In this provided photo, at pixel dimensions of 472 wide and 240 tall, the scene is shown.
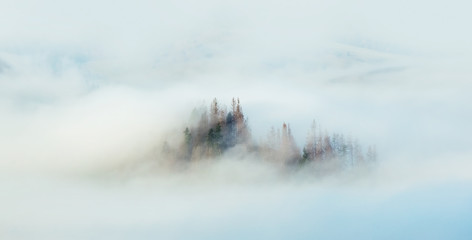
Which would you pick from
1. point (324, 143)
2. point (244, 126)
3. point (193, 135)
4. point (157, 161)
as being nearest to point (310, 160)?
point (324, 143)

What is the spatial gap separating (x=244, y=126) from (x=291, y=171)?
9126 millimetres

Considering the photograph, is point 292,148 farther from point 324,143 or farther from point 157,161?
point 157,161

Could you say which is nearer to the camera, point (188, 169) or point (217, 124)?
point (217, 124)

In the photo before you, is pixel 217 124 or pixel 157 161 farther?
pixel 157 161

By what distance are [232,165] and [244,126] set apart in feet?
18.5

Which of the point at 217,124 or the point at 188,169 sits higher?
the point at 217,124

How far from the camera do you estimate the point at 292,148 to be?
5494cm

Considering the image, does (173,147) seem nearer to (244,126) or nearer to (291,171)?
(244,126)

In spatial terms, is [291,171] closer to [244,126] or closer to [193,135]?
[244,126]

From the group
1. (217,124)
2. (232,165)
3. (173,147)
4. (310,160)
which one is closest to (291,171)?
Result: (310,160)

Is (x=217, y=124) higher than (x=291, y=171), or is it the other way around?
(x=217, y=124)

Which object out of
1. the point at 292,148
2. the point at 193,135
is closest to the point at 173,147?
the point at 193,135

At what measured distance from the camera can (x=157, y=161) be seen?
5616 centimetres

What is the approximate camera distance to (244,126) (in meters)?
54.0
